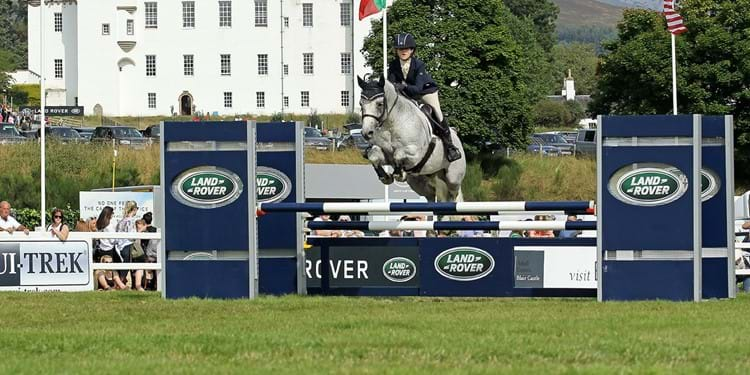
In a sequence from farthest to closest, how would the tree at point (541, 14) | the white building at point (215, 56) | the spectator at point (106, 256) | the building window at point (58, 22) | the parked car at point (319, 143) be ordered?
the tree at point (541, 14) < the building window at point (58, 22) < the white building at point (215, 56) < the parked car at point (319, 143) < the spectator at point (106, 256)

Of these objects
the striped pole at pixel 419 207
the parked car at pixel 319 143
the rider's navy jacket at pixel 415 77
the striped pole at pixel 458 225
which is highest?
the rider's navy jacket at pixel 415 77

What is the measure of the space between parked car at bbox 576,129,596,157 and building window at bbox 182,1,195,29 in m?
63.7

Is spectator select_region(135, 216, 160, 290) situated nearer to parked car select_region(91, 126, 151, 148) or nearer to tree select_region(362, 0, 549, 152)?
parked car select_region(91, 126, 151, 148)

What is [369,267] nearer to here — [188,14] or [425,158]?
[425,158]

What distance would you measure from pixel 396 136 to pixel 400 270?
241cm

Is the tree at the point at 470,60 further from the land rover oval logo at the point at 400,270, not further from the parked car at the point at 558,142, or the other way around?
the land rover oval logo at the point at 400,270

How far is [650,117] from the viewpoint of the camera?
16.1 meters

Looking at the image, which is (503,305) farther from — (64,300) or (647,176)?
(64,300)

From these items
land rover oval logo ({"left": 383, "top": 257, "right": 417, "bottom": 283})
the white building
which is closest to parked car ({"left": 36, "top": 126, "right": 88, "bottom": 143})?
land rover oval logo ({"left": 383, "top": 257, "right": 417, "bottom": 283})

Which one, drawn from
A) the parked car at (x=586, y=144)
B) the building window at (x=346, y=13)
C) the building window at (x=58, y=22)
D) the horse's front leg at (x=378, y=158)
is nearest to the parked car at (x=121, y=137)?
the parked car at (x=586, y=144)

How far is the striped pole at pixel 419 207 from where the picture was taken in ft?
53.5

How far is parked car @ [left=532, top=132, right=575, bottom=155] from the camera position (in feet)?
242

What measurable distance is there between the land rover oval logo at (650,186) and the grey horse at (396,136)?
389 centimetres

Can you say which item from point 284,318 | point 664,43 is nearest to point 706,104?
point 664,43
